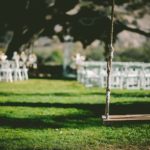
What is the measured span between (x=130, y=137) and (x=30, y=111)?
4.19 m

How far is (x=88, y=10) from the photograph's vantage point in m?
35.6

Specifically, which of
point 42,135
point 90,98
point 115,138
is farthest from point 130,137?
point 90,98

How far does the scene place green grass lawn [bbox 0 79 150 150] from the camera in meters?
9.04

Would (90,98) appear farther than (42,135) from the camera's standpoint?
Yes

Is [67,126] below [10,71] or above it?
below

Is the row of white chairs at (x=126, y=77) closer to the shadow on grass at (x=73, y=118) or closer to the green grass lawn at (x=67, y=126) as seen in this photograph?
the green grass lawn at (x=67, y=126)

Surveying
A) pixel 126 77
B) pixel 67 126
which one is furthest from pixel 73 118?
pixel 126 77

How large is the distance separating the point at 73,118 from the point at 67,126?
114 centimetres

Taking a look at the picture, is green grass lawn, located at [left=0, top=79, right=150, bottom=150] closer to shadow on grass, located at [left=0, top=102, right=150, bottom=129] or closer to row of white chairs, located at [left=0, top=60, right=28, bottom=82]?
shadow on grass, located at [left=0, top=102, right=150, bottom=129]

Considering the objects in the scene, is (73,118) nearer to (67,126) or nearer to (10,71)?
(67,126)

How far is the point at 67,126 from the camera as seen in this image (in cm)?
1099

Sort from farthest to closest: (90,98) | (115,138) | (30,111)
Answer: (90,98), (30,111), (115,138)

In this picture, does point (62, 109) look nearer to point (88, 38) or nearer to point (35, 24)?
point (35, 24)

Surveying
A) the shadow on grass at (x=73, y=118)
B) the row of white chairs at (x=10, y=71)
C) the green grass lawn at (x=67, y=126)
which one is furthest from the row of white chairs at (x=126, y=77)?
the shadow on grass at (x=73, y=118)
